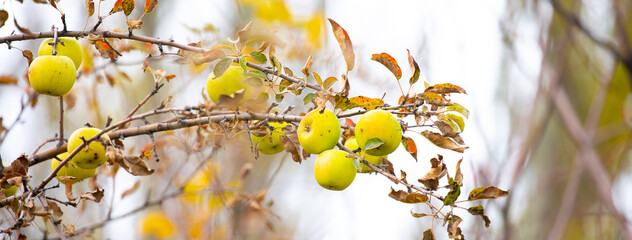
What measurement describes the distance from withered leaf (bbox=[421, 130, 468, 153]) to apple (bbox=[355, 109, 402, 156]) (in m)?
0.10

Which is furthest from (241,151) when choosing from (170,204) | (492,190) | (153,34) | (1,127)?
(492,190)

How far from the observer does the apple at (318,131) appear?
104 cm

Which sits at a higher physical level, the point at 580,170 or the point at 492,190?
the point at 580,170

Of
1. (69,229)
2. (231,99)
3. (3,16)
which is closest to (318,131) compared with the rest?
(231,99)

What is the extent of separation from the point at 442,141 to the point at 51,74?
0.88 m

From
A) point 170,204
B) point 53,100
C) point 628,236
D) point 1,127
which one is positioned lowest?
point 1,127

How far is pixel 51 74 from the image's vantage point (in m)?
1.08

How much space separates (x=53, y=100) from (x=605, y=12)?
4.07 m

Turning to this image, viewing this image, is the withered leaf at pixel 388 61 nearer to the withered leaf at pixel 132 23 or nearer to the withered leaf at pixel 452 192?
the withered leaf at pixel 452 192

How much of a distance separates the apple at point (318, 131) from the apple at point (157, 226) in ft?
8.71

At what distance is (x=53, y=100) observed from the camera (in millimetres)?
3646

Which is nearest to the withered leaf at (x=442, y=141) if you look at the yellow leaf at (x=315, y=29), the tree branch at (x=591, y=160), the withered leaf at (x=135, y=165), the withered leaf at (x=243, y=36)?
the withered leaf at (x=243, y=36)

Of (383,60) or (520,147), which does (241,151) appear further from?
(383,60)

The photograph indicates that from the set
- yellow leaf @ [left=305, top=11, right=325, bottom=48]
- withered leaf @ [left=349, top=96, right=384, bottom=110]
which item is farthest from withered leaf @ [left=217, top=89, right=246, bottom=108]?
yellow leaf @ [left=305, top=11, right=325, bottom=48]
